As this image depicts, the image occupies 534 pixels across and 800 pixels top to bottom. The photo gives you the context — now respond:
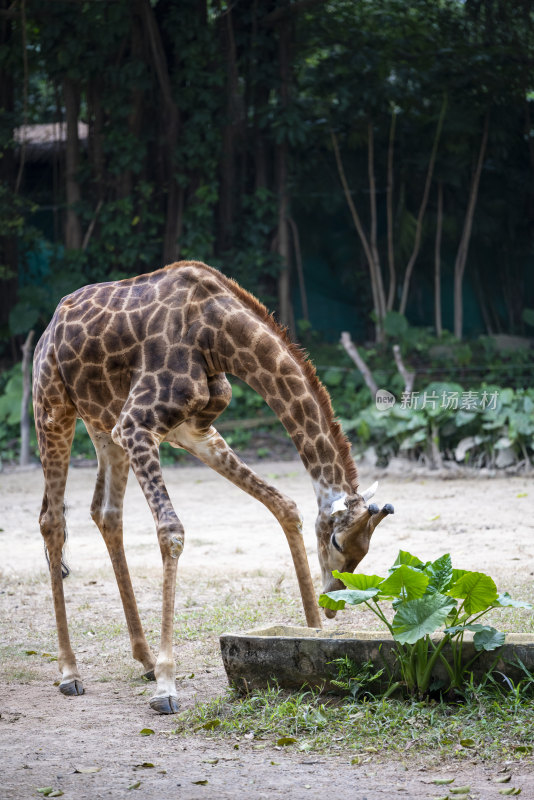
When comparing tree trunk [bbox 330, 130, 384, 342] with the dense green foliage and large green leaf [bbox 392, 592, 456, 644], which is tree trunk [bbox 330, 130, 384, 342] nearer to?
the dense green foliage

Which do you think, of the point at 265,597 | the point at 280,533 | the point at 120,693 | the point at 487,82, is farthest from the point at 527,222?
the point at 120,693

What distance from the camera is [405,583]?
348cm

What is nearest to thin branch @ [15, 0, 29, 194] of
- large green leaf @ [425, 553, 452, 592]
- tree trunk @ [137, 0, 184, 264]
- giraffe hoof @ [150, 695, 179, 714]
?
tree trunk @ [137, 0, 184, 264]

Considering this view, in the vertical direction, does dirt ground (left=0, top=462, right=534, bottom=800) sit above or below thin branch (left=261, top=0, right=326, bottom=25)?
below

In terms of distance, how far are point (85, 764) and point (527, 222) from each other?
47.9 ft

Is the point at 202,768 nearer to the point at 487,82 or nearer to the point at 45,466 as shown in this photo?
the point at 45,466

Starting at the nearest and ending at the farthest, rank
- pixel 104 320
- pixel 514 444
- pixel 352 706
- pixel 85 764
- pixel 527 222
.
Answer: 1. pixel 85 764
2. pixel 352 706
3. pixel 104 320
4. pixel 514 444
5. pixel 527 222

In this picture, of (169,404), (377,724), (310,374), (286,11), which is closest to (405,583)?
(377,724)

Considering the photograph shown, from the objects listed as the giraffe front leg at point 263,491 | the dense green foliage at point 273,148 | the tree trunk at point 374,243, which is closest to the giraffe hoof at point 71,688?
the giraffe front leg at point 263,491

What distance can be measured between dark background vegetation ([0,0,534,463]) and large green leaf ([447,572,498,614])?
9.11 m

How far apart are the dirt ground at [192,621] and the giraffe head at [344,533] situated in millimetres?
723

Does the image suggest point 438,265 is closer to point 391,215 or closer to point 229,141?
point 391,215

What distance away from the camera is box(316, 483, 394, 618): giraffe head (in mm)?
4105

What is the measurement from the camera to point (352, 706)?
3443 mm
